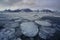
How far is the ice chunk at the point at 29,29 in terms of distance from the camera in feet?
3.76

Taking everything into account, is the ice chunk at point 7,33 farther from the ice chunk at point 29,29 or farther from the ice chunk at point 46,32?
the ice chunk at point 46,32

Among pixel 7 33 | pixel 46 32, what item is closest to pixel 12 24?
pixel 7 33

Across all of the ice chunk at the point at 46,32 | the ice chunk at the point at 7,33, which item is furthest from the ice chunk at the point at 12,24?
the ice chunk at the point at 46,32

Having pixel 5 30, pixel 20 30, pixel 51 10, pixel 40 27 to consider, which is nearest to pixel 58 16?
pixel 51 10

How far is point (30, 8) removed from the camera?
1301mm

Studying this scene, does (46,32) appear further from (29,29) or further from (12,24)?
(12,24)

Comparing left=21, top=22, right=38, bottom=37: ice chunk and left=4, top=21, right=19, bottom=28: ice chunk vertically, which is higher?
left=4, top=21, right=19, bottom=28: ice chunk

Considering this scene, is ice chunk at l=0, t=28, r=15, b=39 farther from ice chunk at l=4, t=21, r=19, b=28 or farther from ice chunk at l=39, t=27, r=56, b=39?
ice chunk at l=39, t=27, r=56, b=39

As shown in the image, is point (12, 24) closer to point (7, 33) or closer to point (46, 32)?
point (7, 33)

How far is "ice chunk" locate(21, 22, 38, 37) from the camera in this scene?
1145 mm

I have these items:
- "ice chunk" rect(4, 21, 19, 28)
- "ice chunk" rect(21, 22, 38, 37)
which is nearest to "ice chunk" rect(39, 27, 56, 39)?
"ice chunk" rect(21, 22, 38, 37)

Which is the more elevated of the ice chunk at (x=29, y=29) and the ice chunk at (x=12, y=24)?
the ice chunk at (x=12, y=24)

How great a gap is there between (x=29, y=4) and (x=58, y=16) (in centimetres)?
40

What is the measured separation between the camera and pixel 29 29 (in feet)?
3.82
